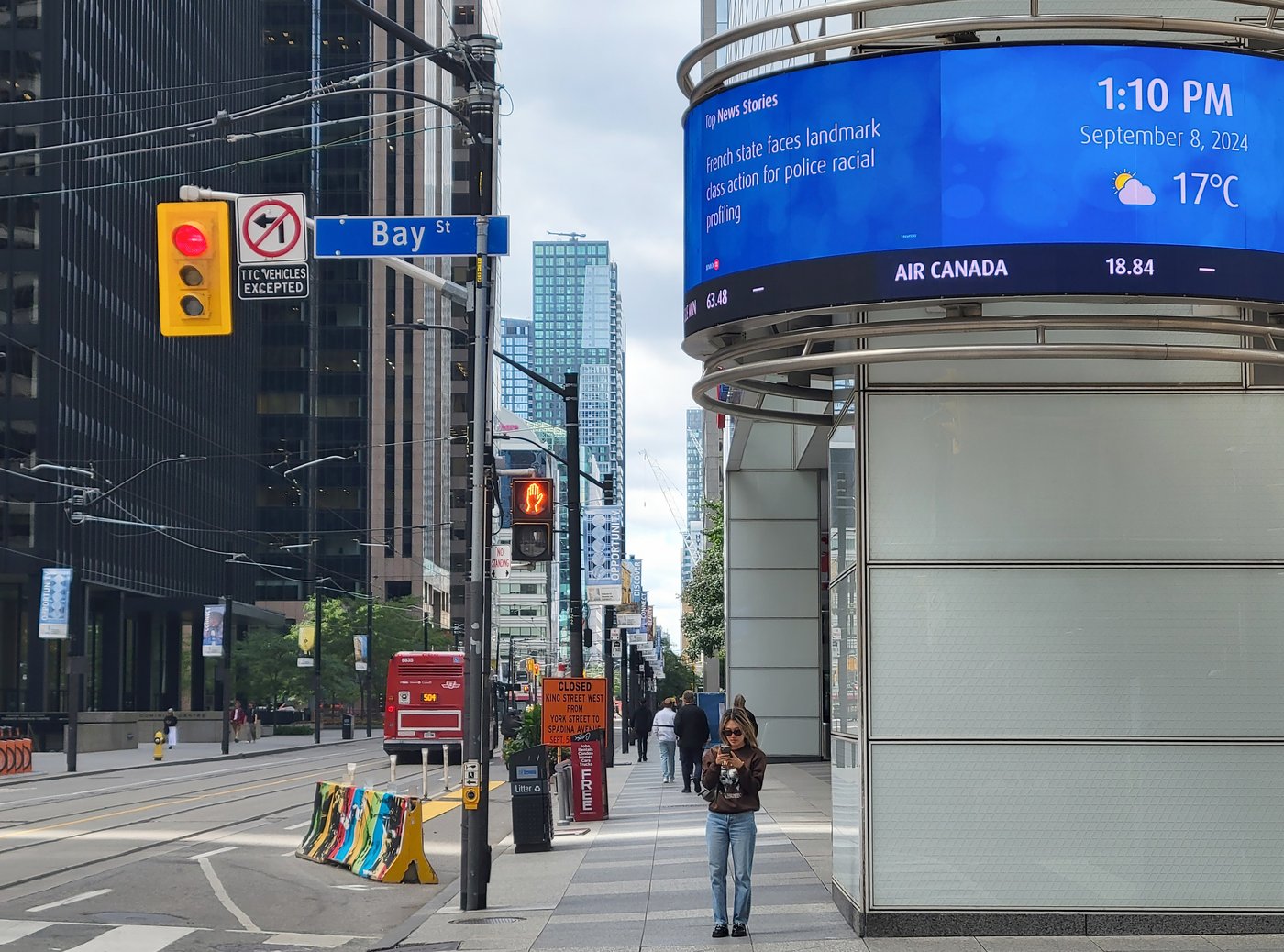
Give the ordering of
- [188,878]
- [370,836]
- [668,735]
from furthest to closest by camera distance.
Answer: [668,735] → [370,836] → [188,878]

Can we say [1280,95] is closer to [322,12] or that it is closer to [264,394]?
[264,394]

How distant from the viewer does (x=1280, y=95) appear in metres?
11.6

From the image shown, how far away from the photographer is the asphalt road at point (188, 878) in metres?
14.1

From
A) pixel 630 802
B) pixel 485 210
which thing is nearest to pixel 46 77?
pixel 630 802

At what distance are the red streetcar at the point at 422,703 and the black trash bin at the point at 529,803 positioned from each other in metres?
29.8

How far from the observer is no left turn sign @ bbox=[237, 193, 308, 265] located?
1527 cm

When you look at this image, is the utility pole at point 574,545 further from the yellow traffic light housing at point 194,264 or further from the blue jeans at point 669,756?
the yellow traffic light housing at point 194,264

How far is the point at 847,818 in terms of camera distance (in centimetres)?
1330

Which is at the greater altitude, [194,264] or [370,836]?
[194,264]

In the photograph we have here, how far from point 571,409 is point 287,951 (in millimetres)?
18720

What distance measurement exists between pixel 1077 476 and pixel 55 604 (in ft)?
143

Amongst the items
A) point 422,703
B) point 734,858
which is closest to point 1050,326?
point 734,858

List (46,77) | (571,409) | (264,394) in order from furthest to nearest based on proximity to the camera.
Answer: (264,394) → (46,77) → (571,409)

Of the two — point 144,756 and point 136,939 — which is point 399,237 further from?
point 144,756
